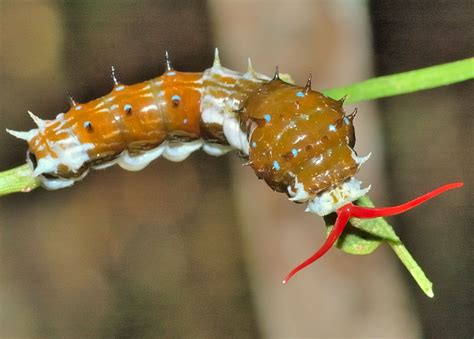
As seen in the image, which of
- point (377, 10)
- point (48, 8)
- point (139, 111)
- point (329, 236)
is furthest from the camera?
point (377, 10)

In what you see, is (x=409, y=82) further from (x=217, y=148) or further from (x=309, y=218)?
(x=309, y=218)

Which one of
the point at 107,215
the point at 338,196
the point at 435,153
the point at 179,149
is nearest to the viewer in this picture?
the point at 338,196

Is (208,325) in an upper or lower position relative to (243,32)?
lower

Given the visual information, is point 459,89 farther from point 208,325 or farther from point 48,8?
point 48,8

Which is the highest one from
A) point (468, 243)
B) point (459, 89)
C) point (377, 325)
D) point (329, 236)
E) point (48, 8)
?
point (48, 8)

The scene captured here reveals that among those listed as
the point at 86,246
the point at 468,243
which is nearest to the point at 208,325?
the point at 86,246

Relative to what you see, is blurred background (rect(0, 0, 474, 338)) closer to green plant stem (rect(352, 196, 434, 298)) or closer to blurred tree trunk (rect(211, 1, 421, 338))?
blurred tree trunk (rect(211, 1, 421, 338))

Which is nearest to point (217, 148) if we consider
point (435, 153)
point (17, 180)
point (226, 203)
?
point (17, 180)
